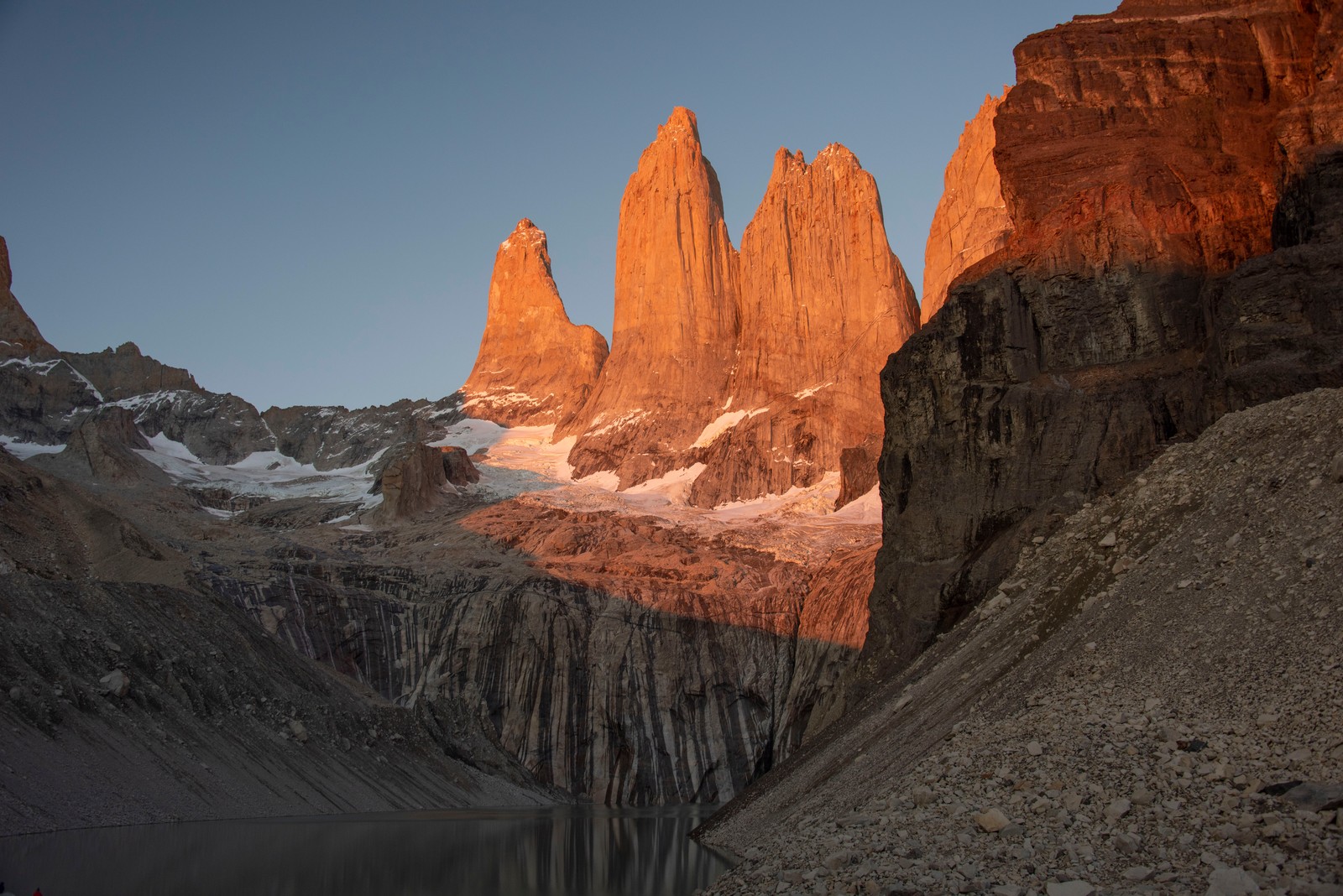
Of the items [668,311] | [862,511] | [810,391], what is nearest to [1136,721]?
[862,511]

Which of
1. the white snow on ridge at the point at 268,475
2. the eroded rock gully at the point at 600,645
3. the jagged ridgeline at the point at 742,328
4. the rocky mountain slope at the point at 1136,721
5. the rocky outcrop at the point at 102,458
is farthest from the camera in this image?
the white snow on ridge at the point at 268,475

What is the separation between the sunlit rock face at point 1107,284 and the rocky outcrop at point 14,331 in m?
121

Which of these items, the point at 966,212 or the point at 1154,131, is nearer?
the point at 1154,131

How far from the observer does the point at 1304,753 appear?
Result: 56.8 ft

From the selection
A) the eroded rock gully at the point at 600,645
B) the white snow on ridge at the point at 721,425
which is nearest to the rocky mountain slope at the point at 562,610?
the eroded rock gully at the point at 600,645

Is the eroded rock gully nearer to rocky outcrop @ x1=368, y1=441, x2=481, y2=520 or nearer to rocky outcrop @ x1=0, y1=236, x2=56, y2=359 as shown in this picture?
rocky outcrop @ x1=368, y1=441, x2=481, y2=520

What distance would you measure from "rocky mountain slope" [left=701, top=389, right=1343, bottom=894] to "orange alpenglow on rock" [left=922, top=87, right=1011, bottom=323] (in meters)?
60.0

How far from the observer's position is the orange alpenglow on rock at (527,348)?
14400 centimetres

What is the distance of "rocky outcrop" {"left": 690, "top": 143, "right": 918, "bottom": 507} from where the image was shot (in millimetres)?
107688

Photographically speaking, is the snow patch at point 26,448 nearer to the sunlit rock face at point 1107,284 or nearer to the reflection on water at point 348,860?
the reflection on water at point 348,860

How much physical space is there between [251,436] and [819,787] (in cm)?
12645

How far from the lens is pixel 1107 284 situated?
43062 mm

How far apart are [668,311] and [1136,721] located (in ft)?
339

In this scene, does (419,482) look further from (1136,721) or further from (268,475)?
(1136,721)
